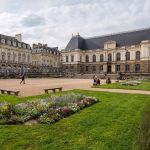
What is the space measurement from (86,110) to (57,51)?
9841cm

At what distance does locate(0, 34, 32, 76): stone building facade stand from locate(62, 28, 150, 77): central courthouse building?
15065mm

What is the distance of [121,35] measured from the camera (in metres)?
82.4

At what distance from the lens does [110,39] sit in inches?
3344

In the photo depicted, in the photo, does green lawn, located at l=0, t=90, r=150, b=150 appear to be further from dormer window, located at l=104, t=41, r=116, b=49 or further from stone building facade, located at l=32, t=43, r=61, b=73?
stone building facade, located at l=32, t=43, r=61, b=73

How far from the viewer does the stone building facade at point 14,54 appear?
253 feet

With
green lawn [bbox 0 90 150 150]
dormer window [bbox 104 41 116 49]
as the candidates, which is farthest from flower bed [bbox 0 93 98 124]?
dormer window [bbox 104 41 116 49]

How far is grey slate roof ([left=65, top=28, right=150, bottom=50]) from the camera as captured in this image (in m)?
76.3

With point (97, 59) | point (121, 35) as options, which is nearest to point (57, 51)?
point (97, 59)

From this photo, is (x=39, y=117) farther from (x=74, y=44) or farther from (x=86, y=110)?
(x=74, y=44)

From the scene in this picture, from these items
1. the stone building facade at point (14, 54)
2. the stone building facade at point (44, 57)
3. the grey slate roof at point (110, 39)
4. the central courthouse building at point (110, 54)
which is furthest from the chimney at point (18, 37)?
the grey slate roof at point (110, 39)

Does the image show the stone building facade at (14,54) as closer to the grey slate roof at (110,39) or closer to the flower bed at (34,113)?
the grey slate roof at (110,39)

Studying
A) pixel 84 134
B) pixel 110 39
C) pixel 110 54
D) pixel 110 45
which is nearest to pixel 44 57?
pixel 110 54

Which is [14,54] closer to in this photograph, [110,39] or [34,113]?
[110,39]

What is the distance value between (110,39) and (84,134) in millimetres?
79465
